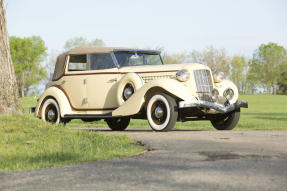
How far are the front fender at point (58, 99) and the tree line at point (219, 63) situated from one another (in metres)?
50.2

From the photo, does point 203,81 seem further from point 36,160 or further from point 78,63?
point 36,160

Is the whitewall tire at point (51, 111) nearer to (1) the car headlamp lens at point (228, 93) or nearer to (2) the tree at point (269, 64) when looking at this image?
(1) the car headlamp lens at point (228, 93)

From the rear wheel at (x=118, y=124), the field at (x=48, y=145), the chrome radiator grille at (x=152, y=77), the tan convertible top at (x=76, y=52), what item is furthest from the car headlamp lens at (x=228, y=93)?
the field at (x=48, y=145)

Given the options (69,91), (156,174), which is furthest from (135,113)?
(156,174)

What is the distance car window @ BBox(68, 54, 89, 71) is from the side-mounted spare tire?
1438mm

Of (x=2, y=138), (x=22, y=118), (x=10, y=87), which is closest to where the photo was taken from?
(x=2, y=138)

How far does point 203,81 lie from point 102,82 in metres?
2.58

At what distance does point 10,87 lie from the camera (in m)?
9.64

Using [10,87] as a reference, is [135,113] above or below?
below

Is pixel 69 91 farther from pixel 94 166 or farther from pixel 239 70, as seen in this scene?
pixel 239 70

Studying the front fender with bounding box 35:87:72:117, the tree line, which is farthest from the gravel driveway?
the tree line

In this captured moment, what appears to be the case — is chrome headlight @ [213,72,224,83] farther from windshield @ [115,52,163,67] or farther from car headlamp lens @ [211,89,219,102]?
windshield @ [115,52,163,67]

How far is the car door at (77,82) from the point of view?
11125 mm

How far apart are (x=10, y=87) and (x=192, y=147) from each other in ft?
16.0
